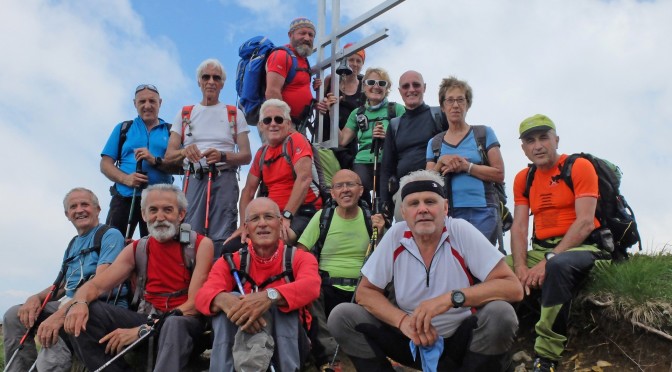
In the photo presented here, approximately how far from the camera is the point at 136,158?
30.1 feet

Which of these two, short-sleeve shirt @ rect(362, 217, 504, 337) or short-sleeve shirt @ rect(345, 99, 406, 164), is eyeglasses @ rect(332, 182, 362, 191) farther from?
short-sleeve shirt @ rect(362, 217, 504, 337)

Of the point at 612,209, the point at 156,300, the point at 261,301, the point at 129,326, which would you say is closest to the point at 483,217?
the point at 612,209

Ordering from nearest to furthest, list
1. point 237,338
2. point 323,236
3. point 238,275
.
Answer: point 237,338
point 238,275
point 323,236

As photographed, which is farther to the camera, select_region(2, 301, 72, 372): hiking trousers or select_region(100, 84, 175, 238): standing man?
select_region(100, 84, 175, 238): standing man

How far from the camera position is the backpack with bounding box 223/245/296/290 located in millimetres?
6504

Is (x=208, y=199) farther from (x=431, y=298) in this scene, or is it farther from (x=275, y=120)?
(x=431, y=298)

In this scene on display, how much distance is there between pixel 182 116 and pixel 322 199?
2.50 m

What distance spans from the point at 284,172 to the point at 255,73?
2370 millimetres

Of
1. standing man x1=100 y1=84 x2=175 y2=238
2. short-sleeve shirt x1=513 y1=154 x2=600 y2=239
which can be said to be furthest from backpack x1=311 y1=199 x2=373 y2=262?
standing man x1=100 y1=84 x2=175 y2=238

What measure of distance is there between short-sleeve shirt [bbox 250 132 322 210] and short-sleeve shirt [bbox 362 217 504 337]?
9.11 ft

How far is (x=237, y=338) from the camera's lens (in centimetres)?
597

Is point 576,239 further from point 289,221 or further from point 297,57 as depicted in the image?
point 297,57

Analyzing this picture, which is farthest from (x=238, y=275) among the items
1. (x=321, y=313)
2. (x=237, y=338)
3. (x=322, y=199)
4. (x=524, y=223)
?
(x=524, y=223)

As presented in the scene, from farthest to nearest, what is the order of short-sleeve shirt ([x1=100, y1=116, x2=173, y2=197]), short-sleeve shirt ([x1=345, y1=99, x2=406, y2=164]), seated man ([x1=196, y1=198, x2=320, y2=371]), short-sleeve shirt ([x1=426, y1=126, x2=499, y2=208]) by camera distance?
1. short-sleeve shirt ([x1=345, y1=99, x2=406, y2=164])
2. short-sleeve shirt ([x1=100, y1=116, x2=173, y2=197])
3. short-sleeve shirt ([x1=426, y1=126, x2=499, y2=208])
4. seated man ([x1=196, y1=198, x2=320, y2=371])
